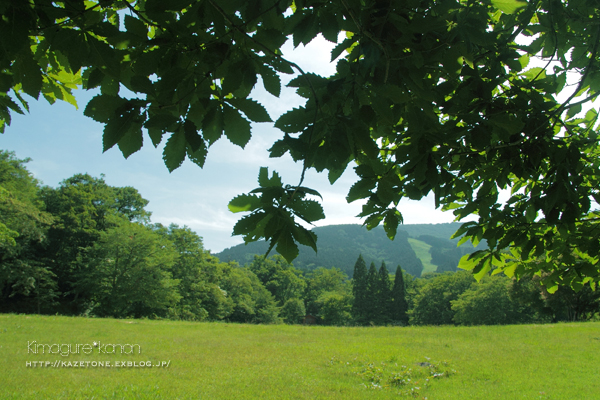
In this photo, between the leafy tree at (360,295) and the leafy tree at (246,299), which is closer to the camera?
the leafy tree at (246,299)

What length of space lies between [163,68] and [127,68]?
6.6 inches

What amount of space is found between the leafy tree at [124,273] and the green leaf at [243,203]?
26.6 m

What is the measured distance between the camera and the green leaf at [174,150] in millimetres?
1207

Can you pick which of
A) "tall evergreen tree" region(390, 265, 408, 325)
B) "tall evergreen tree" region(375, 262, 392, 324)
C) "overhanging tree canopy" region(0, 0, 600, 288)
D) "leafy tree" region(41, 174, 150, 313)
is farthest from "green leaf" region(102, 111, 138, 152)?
"tall evergreen tree" region(390, 265, 408, 325)

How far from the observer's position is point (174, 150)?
1211 mm

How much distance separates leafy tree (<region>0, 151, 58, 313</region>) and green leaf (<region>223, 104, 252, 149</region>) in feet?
85.8

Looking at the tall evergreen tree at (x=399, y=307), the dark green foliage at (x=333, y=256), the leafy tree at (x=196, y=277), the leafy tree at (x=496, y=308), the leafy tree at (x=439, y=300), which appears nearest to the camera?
the leafy tree at (x=196, y=277)

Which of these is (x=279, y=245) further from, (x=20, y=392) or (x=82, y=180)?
(x=82, y=180)

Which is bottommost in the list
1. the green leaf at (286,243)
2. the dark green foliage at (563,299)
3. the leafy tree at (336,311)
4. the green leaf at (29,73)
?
the leafy tree at (336,311)

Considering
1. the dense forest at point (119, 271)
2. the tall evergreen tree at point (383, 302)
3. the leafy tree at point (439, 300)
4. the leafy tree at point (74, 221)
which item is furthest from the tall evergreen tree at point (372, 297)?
the leafy tree at point (74, 221)

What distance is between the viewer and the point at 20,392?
5867mm

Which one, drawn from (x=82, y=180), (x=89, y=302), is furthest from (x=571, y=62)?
(x=82, y=180)

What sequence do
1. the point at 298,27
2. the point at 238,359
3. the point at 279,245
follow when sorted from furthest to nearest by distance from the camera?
the point at 238,359, the point at 298,27, the point at 279,245

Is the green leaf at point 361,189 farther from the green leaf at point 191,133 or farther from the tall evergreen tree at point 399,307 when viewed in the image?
the tall evergreen tree at point 399,307
